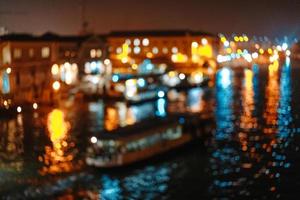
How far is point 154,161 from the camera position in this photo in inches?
546

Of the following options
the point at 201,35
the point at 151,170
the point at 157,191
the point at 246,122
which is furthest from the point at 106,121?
the point at 201,35

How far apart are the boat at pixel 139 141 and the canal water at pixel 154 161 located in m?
0.22

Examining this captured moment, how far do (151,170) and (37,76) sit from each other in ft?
44.1

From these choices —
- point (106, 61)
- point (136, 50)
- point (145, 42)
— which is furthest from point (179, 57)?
point (106, 61)

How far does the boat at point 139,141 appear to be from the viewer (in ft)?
42.9

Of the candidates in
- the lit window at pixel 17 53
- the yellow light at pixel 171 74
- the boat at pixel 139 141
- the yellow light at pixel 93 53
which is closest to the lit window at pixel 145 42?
the yellow light at pixel 171 74

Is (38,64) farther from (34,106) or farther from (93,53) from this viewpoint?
(93,53)

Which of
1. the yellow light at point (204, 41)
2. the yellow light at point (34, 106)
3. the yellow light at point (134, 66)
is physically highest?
the yellow light at point (204, 41)

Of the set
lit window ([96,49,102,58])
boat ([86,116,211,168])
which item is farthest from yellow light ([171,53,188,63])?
boat ([86,116,211,168])

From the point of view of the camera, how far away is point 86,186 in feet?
39.1

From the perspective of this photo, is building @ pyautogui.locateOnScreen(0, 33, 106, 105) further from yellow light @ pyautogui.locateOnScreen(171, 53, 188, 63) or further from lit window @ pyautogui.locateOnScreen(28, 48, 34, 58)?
yellow light @ pyautogui.locateOnScreen(171, 53, 188, 63)

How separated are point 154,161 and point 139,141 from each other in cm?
65

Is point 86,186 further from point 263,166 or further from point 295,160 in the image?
point 295,160

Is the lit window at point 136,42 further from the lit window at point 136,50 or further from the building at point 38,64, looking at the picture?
the building at point 38,64
